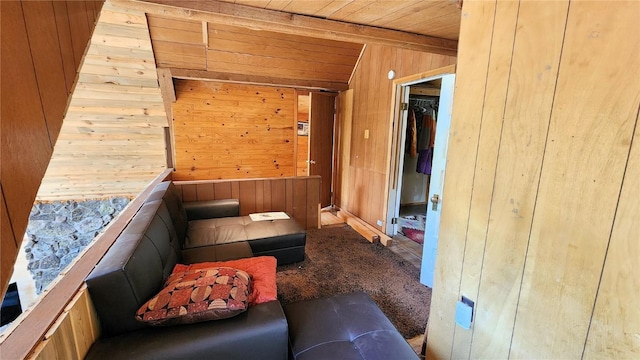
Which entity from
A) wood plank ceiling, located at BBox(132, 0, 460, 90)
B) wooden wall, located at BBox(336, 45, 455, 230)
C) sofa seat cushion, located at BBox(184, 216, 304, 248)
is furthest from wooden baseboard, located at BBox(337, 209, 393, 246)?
wood plank ceiling, located at BBox(132, 0, 460, 90)

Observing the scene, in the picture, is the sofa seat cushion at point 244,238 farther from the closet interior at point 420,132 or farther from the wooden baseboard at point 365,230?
the closet interior at point 420,132

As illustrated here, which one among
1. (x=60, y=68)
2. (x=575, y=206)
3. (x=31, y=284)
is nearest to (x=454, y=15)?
(x=575, y=206)

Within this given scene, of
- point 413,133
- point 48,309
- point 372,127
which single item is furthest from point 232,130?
point 48,309

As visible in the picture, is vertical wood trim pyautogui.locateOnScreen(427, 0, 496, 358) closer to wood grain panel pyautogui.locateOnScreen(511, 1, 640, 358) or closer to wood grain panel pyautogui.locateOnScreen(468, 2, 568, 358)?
wood grain panel pyautogui.locateOnScreen(468, 2, 568, 358)

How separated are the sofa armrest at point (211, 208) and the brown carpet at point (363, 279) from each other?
0.93 m

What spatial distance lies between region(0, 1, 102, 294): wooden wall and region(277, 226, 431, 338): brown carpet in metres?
1.94

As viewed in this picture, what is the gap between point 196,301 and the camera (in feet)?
4.14

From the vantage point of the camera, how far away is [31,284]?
4.73 m

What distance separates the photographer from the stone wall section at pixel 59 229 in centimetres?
447

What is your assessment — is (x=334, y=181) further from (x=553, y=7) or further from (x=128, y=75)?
(x=553, y=7)

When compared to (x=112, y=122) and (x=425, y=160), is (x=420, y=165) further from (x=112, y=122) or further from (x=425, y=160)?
(x=112, y=122)

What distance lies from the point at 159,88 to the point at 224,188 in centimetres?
152

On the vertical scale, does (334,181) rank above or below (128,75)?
below

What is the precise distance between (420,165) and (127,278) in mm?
4208
